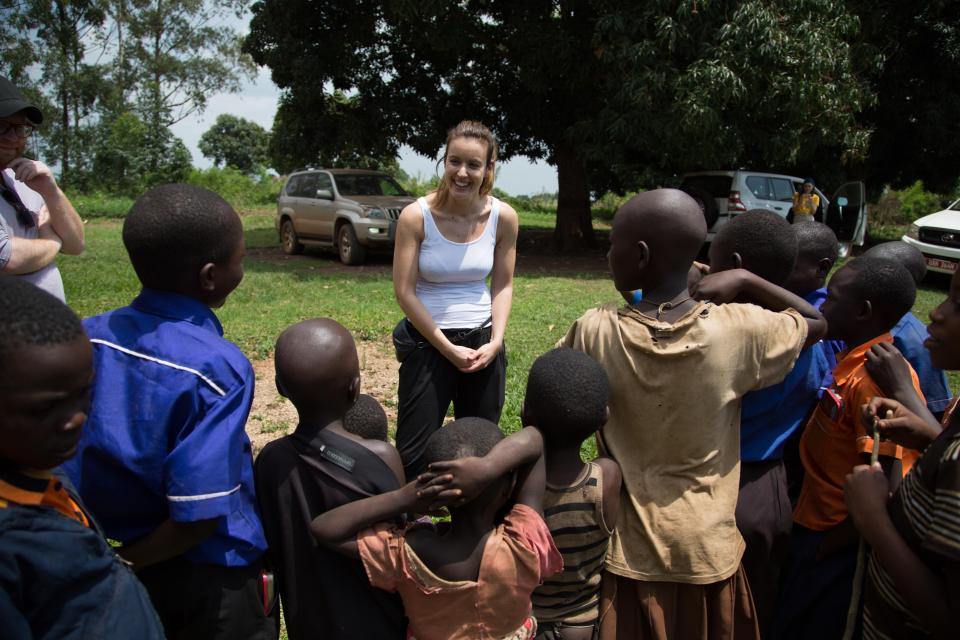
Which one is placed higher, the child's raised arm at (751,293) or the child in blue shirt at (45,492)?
the child's raised arm at (751,293)

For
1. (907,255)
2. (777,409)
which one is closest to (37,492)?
(777,409)

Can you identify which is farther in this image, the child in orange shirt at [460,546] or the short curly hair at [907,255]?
the short curly hair at [907,255]

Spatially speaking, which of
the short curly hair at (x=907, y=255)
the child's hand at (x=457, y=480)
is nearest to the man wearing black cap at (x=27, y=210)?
the child's hand at (x=457, y=480)

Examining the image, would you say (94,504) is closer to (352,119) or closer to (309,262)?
(309,262)

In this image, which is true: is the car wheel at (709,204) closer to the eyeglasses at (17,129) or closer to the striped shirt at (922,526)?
the eyeglasses at (17,129)

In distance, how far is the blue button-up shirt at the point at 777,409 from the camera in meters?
2.26

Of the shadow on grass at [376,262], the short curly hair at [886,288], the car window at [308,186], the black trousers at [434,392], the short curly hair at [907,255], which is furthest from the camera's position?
the car window at [308,186]

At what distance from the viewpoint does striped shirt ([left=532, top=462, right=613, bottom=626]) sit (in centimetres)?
196

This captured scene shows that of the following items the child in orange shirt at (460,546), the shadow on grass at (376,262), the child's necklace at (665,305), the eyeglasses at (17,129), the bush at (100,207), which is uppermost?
the eyeglasses at (17,129)

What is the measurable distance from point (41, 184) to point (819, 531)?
3340 millimetres

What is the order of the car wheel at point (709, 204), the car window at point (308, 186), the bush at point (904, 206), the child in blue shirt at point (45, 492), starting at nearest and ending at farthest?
the child in blue shirt at point (45, 492) < the car wheel at point (709, 204) < the car window at point (308, 186) < the bush at point (904, 206)

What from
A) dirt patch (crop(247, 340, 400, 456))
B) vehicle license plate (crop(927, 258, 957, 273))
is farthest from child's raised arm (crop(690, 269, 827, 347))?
vehicle license plate (crop(927, 258, 957, 273))

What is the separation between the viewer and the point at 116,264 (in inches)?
453

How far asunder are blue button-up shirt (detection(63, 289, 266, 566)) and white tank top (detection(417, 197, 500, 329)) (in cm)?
138
